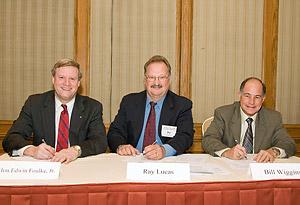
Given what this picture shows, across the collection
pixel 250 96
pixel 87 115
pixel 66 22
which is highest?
pixel 66 22

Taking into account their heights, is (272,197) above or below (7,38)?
below

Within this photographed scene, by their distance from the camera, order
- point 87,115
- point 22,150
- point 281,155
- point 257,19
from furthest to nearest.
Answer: point 257,19 → point 87,115 → point 281,155 → point 22,150

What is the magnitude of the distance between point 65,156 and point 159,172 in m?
0.68

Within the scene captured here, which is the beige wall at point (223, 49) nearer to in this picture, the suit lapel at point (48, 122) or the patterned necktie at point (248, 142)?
the patterned necktie at point (248, 142)

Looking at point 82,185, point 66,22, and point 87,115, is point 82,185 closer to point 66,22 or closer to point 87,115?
point 87,115

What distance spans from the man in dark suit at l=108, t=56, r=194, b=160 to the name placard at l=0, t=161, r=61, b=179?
1.02 m

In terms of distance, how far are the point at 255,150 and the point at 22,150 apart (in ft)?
6.29

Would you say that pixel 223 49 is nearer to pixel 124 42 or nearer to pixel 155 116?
pixel 124 42

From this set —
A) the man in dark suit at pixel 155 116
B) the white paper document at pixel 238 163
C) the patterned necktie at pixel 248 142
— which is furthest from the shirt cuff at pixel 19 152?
the patterned necktie at pixel 248 142

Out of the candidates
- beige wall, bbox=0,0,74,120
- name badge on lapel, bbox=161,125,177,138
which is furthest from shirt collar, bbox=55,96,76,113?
beige wall, bbox=0,0,74,120

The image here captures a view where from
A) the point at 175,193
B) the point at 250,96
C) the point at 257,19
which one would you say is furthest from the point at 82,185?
the point at 257,19

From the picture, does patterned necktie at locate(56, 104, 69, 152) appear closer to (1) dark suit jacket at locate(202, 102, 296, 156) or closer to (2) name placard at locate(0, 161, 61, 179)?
(2) name placard at locate(0, 161, 61, 179)

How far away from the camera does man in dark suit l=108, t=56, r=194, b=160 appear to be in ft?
8.32

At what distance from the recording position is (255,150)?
248cm
